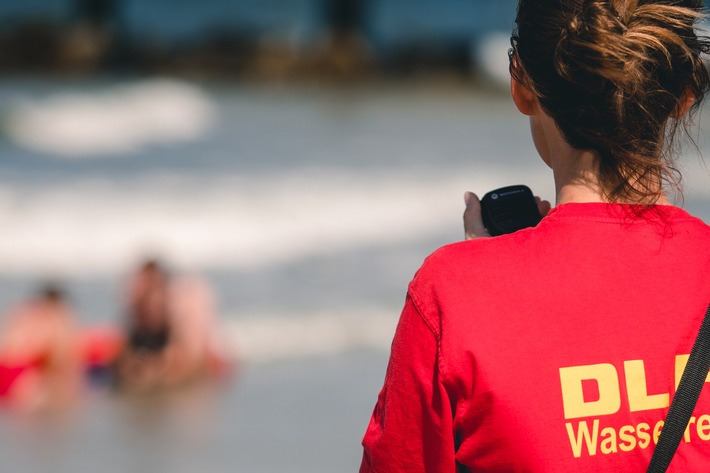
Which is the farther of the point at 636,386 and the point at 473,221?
the point at 473,221

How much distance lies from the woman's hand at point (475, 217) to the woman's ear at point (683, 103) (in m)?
0.23

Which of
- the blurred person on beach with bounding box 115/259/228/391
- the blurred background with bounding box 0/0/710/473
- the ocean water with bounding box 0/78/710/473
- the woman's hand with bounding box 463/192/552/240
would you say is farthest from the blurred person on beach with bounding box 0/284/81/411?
the woman's hand with bounding box 463/192/552/240

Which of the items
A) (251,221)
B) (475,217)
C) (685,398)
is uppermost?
(475,217)

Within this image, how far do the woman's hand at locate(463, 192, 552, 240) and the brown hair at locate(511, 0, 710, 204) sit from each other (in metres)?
0.16

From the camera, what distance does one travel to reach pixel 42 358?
6.49m

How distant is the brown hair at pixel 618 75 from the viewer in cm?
114

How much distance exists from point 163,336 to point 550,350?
6.05 m

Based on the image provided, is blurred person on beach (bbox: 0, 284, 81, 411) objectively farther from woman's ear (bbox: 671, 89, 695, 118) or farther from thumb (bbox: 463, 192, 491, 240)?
woman's ear (bbox: 671, 89, 695, 118)

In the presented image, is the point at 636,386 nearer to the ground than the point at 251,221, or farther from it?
farther from it

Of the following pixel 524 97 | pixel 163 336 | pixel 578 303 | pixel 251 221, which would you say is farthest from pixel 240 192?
pixel 578 303

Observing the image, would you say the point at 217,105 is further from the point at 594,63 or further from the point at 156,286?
the point at 594,63

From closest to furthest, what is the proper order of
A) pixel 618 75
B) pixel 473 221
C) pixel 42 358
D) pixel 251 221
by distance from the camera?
pixel 618 75 → pixel 473 221 → pixel 42 358 → pixel 251 221

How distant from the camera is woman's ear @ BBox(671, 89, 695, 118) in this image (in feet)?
3.93

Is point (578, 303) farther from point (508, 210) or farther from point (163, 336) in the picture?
point (163, 336)
